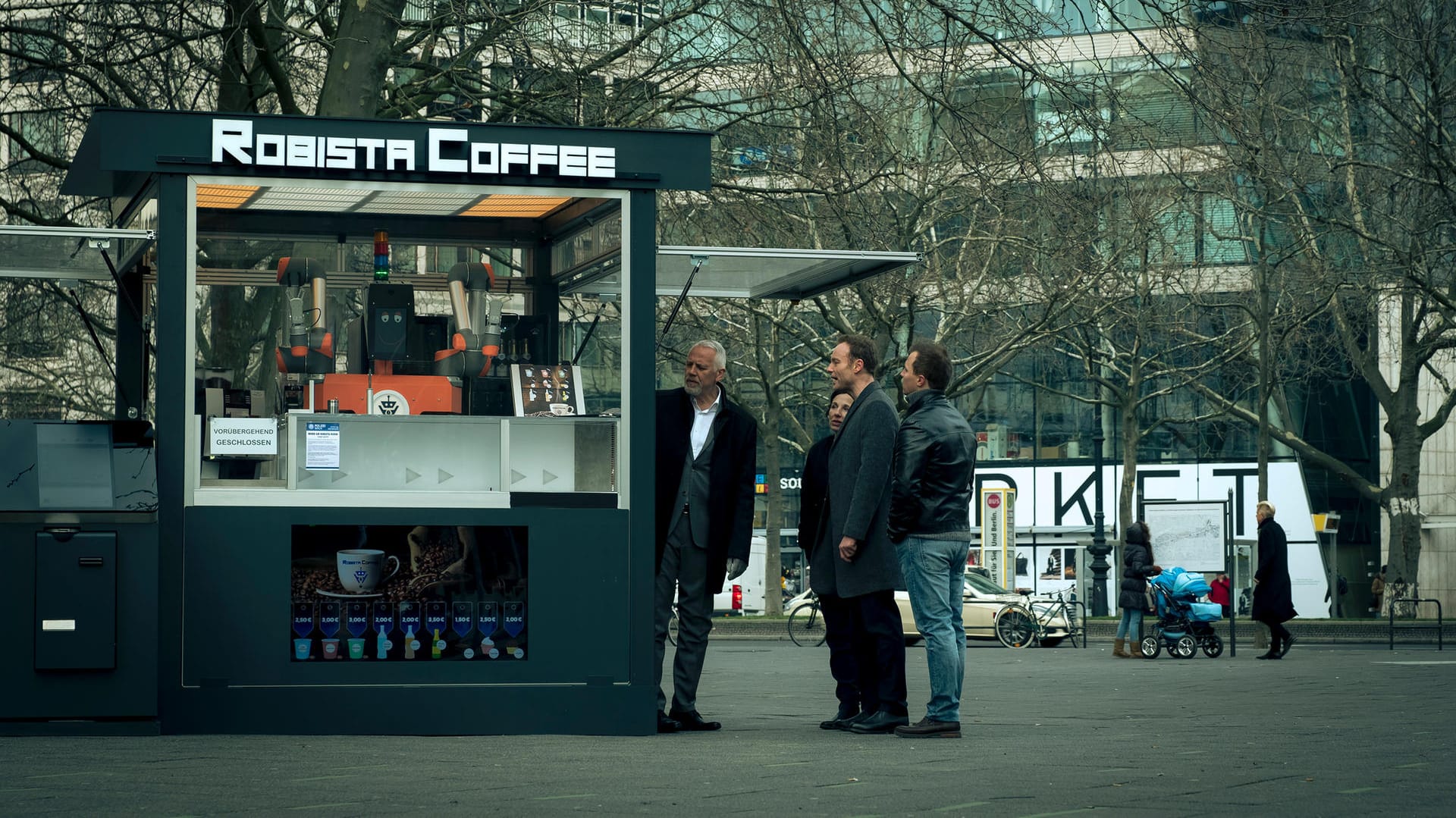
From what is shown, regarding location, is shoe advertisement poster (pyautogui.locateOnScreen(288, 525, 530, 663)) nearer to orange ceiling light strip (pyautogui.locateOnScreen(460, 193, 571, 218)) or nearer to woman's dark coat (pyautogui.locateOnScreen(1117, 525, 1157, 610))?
orange ceiling light strip (pyautogui.locateOnScreen(460, 193, 571, 218))

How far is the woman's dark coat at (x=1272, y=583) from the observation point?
2078 cm

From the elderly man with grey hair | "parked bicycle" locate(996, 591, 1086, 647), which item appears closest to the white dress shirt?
the elderly man with grey hair

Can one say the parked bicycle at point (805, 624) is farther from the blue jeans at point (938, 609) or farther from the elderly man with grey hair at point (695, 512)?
the blue jeans at point (938, 609)

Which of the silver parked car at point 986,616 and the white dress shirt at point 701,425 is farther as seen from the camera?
the silver parked car at point 986,616

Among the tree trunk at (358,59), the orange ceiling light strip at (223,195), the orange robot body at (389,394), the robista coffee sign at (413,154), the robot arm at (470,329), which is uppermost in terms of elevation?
the tree trunk at (358,59)

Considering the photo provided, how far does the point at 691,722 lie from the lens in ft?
29.6

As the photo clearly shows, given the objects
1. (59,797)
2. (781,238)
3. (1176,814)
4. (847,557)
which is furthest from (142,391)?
(781,238)

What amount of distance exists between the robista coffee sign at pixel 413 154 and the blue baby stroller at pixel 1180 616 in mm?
14643

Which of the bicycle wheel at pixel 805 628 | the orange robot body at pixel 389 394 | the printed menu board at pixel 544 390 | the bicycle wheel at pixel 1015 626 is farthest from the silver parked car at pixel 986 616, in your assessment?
the orange robot body at pixel 389 394

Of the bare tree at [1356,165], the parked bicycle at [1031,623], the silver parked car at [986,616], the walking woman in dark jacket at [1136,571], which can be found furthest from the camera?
the silver parked car at [986,616]

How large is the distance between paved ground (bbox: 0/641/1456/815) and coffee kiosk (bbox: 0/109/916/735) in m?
0.34

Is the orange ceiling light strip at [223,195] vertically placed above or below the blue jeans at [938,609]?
above

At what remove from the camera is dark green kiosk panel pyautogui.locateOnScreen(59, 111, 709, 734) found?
8.23 metres

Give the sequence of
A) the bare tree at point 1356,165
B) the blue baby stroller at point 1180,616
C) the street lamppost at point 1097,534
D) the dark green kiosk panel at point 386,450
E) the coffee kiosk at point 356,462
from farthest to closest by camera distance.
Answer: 1. the street lamppost at point 1097,534
2. the blue baby stroller at point 1180,616
3. the bare tree at point 1356,165
4. the dark green kiosk panel at point 386,450
5. the coffee kiosk at point 356,462
